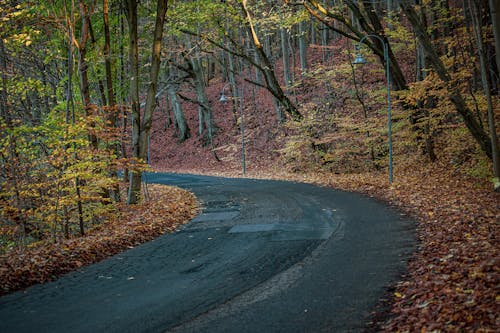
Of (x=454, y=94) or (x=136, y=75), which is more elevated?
(x=136, y=75)

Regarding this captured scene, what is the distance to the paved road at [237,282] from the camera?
5766 mm

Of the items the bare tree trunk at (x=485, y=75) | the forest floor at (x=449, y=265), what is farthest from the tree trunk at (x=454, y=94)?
the forest floor at (x=449, y=265)

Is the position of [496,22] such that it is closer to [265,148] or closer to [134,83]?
[134,83]

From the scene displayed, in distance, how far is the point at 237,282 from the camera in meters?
7.37

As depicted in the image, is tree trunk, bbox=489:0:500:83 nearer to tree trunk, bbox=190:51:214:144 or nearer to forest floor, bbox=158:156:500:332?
forest floor, bbox=158:156:500:332

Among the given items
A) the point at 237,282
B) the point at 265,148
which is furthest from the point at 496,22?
the point at 265,148

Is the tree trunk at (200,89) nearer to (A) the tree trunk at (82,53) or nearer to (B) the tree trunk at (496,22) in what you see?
(A) the tree trunk at (82,53)

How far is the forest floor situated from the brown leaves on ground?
6.02m

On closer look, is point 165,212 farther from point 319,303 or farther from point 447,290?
point 447,290

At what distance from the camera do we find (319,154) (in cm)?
2755

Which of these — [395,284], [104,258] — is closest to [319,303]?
[395,284]

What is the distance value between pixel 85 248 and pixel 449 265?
724cm

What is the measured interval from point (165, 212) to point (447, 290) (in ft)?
33.9

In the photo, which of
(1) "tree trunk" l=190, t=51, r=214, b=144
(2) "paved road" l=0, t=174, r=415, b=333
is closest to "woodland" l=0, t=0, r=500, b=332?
(2) "paved road" l=0, t=174, r=415, b=333
